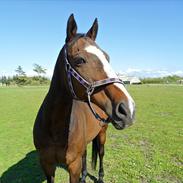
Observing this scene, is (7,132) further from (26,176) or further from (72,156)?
(72,156)

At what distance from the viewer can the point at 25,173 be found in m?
4.91

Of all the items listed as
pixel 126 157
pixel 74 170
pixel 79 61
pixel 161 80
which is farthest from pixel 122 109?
pixel 161 80

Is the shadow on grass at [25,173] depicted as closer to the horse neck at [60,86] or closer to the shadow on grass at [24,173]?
the shadow on grass at [24,173]

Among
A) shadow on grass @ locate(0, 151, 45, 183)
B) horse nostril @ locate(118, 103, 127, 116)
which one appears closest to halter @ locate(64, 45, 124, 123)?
horse nostril @ locate(118, 103, 127, 116)

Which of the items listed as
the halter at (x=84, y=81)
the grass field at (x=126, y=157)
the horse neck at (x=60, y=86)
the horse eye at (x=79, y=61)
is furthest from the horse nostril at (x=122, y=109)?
the grass field at (x=126, y=157)

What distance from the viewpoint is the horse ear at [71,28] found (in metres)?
2.21

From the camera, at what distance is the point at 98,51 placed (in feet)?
6.88

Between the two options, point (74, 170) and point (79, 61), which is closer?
point (79, 61)

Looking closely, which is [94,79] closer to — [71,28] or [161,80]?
[71,28]

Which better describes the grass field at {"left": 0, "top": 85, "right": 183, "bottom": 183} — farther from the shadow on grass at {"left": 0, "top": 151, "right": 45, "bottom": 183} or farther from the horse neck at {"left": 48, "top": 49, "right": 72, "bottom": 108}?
the horse neck at {"left": 48, "top": 49, "right": 72, "bottom": 108}

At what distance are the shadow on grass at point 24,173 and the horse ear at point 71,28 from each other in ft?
10.8

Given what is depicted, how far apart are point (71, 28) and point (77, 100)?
815mm

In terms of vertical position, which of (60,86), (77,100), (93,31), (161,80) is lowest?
(161,80)

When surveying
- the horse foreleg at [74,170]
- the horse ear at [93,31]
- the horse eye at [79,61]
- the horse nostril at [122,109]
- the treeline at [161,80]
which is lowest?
the treeline at [161,80]
